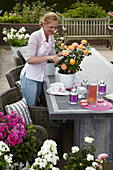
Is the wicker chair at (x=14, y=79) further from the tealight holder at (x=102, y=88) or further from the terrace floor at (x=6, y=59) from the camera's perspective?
the terrace floor at (x=6, y=59)

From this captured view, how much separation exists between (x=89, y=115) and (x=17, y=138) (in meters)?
0.91

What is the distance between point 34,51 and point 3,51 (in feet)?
20.7

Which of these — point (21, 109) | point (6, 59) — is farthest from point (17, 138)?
point (6, 59)

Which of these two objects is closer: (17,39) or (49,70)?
(49,70)

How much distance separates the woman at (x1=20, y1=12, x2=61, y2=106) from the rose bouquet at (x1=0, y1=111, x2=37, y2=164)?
1.21 meters

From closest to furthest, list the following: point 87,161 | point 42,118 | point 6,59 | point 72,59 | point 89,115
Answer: point 87,161 → point 89,115 → point 72,59 → point 42,118 → point 6,59

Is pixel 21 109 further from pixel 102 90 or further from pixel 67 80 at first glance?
pixel 102 90

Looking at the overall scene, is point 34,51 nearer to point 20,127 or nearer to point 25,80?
point 25,80

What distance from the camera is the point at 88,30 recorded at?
980cm

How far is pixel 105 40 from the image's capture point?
406 inches

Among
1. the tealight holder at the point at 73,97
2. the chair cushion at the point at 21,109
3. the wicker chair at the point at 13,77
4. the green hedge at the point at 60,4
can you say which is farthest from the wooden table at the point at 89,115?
the green hedge at the point at 60,4

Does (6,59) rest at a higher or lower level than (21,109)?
lower

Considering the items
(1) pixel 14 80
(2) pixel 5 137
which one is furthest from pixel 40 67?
(2) pixel 5 137

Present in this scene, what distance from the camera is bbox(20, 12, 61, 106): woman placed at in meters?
3.38
